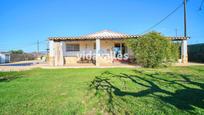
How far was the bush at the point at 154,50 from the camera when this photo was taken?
13492 mm

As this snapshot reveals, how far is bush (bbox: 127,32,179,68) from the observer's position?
1349 cm

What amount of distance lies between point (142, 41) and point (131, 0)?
978 centimetres

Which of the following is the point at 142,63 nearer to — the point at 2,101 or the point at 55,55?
the point at 55,55

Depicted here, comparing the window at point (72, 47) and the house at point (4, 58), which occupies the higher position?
the window at point (72, 47)

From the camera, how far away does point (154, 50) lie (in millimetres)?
13531

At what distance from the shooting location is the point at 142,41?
548 inches

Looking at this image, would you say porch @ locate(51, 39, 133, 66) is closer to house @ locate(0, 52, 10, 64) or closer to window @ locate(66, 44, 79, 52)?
window @ locate(66, 44, 79, 52)

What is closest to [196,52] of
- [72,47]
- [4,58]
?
[72,47]

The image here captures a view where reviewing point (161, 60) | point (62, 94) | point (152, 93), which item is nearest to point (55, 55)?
point (161, 60)

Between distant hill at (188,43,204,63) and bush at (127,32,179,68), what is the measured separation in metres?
9.04

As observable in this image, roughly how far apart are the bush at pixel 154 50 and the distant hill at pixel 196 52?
904cm

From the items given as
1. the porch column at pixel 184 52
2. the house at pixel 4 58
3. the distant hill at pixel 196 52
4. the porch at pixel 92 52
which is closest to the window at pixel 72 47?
the porch at pixel 92 52

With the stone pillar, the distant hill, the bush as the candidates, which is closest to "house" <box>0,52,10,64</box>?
the stone pillar

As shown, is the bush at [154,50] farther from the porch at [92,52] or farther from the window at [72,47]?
the window at [72,47]
